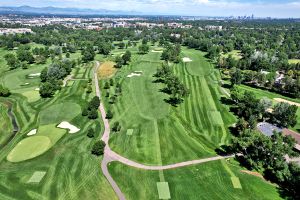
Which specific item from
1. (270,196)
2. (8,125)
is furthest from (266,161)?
(8,125)

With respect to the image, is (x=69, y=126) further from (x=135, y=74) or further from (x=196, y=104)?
(x=135, y=74)

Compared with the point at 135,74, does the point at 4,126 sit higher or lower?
lower

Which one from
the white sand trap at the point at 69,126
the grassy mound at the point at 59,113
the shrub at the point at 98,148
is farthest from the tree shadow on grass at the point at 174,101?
the shrub at the point at 98,148

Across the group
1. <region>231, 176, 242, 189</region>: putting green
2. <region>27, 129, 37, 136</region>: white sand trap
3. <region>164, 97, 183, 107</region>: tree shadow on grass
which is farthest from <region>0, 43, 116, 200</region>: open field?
<region>164, 97, 183, 107</region>: tree shadow on grass

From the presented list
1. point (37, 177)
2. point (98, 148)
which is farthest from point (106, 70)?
point (37, 177)

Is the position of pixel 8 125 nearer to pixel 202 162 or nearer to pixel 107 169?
pixel 107 169

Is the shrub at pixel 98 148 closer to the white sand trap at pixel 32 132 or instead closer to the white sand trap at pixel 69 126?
the white sand trap at pixel 69 126
